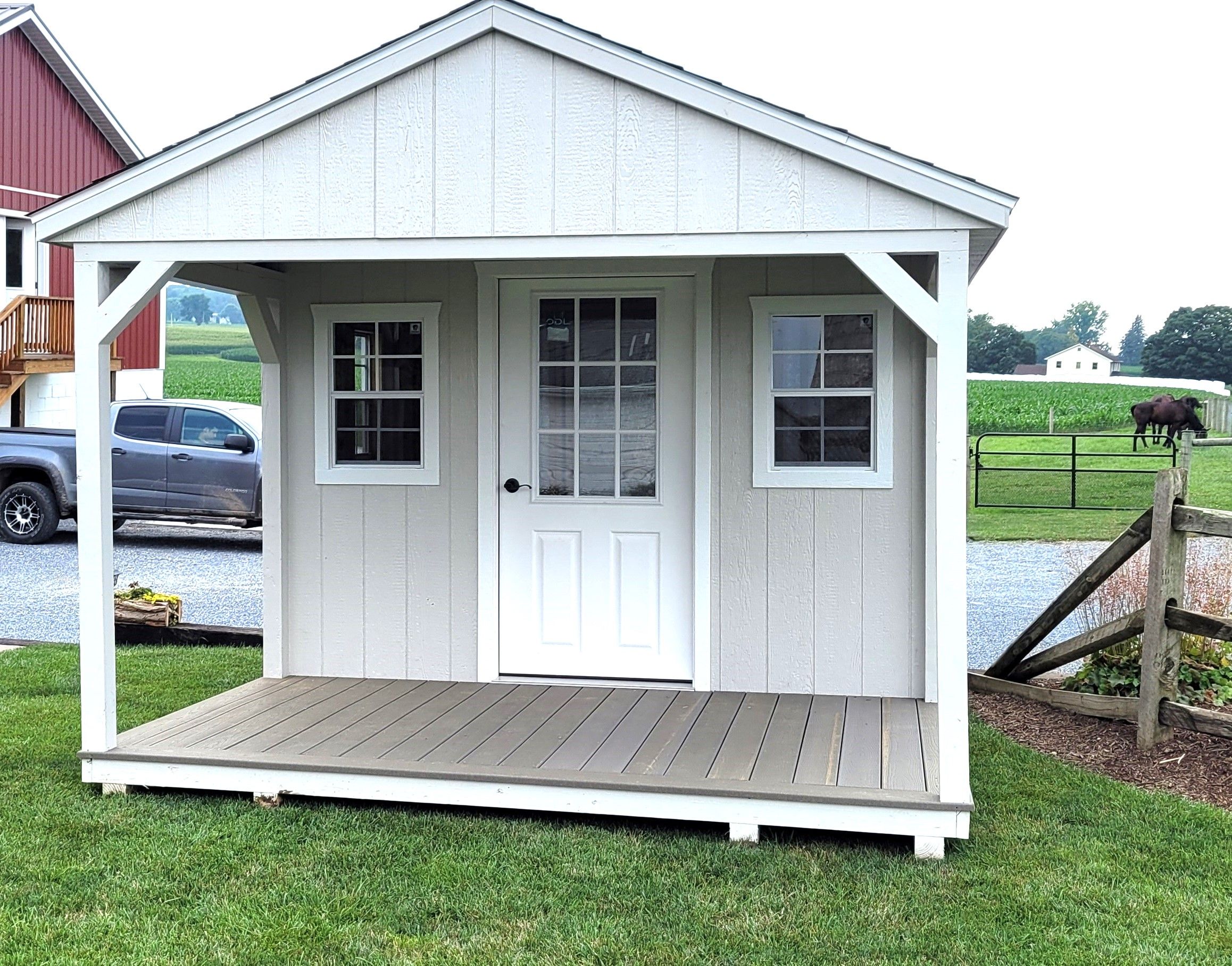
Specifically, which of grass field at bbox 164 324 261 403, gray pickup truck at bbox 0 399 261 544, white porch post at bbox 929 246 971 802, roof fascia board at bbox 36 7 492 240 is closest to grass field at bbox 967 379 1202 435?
grass field at bbox 164 324 261 403

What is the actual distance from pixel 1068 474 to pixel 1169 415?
253 centimetres

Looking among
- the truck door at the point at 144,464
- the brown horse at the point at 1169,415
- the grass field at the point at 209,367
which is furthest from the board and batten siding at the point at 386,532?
the grass field at the point at 209,367

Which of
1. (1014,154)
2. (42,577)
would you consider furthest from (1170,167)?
(42,577)

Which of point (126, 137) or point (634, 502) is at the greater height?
point (126, 137)

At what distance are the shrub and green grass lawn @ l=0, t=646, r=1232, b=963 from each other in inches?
43.7

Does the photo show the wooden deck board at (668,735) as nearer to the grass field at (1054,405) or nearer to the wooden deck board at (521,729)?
the wooden deck board at (521,729)

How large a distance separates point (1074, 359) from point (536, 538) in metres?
47.9

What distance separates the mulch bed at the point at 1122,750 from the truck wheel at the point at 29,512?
1073 centimetres

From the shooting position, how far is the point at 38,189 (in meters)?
19.6

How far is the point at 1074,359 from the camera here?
50.3 meters

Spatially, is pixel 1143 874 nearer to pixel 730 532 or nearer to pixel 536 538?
pixel 730 532

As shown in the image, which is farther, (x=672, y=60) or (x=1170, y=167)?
(x=1170, y=167)

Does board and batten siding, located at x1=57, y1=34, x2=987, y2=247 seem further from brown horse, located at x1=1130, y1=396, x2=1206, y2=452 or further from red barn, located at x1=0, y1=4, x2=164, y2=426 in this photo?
brown horse, located at x1=1130, y1=396, x2=1206, y2=452

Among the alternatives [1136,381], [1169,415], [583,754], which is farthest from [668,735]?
[1136,381]
